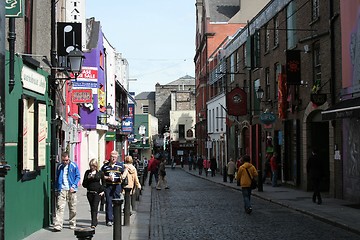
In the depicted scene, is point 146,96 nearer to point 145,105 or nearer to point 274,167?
point 145,105

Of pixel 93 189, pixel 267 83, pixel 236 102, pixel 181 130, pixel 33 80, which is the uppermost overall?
pixel 267 83

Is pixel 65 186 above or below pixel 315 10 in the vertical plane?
below

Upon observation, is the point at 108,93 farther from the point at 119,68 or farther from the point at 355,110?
the point at 355,110

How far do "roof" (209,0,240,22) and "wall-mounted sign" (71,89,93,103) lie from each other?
41067 mm

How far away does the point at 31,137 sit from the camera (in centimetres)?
1219

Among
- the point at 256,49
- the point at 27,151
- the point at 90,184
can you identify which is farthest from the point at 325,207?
the point at 256,49

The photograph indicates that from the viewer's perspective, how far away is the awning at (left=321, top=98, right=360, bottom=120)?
17580 millimetres

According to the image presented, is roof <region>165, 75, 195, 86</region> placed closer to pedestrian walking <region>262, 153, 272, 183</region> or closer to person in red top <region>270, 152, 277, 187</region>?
pedestrian walking <region>262, 153, 272, 183</region>

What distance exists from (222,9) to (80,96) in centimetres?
4267

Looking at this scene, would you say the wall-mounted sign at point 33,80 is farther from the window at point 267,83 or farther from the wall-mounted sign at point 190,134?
the wall-mounted sign at point 190,134

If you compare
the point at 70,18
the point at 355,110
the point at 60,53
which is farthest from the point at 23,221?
the point at 70,18

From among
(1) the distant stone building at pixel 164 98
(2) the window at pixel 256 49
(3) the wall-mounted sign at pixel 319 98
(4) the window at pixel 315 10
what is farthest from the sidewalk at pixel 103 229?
(1) the distant stone building at pixel 164 98

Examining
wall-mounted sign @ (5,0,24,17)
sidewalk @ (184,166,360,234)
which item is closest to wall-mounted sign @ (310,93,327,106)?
sidewalk @ (184,166,360,234)

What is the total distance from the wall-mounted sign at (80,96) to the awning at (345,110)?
1056cm
